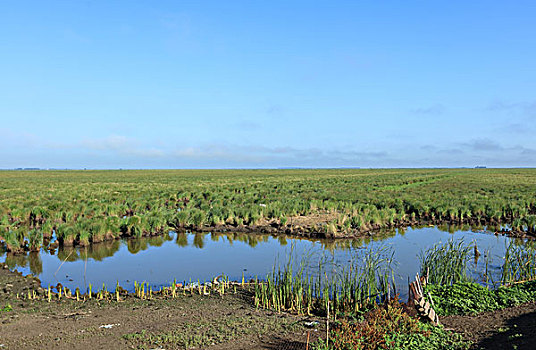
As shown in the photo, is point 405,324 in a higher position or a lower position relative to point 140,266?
higher

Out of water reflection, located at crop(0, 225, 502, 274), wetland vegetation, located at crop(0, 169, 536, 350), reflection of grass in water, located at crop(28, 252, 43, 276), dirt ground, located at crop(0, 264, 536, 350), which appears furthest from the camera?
water reflection, located at crop(0, 225, 502, 274)

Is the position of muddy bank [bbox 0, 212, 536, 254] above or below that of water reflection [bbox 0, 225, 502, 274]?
above

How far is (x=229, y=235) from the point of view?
18.2 meters

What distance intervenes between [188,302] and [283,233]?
10.3 metres

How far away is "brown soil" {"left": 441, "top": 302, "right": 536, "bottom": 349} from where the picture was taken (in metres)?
5.46

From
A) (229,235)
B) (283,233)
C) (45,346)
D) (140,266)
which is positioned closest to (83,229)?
(140,266)

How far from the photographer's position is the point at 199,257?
45.5 ft

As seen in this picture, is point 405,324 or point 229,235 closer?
point 405,324

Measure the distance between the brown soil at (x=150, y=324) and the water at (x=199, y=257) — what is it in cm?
210

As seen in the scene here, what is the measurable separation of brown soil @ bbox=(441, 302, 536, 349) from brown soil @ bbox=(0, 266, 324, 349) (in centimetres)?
239

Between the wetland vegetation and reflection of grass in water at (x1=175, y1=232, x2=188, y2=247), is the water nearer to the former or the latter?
reflection of grass in water at (x1=175, y1=232, x2=188, y2=247)

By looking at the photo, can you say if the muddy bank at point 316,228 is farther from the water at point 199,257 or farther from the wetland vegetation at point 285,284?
the water at point 199,257

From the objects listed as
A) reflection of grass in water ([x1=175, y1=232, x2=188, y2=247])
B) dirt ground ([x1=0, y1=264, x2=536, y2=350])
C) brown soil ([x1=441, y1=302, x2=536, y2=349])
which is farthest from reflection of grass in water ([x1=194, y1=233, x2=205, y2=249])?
brown soil ([x1=441, y1=302, x2=536, y2=349])

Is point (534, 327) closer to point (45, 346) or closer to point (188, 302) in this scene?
point (188, 302)
